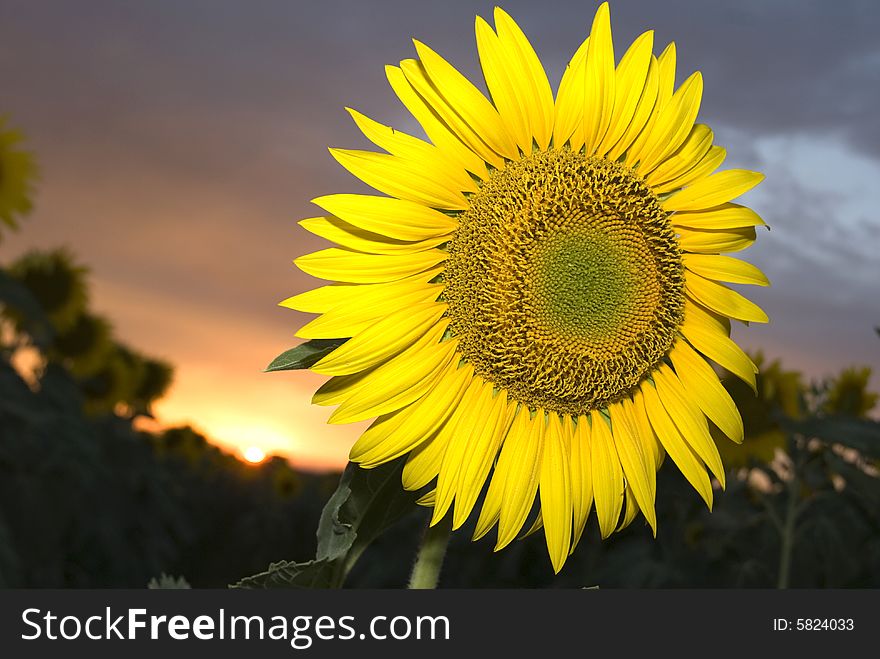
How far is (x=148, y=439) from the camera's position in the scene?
1155 centimetres

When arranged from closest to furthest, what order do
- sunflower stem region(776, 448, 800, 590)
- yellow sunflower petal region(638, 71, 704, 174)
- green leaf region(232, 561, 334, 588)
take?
1. green leaf region(232, 561, 334, 588)
2. yellow sunflower petal region(638, 71, 704, 174)
3. sunflower stem region(776, 448, 800, 590)

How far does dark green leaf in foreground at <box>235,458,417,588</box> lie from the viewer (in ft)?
4.18

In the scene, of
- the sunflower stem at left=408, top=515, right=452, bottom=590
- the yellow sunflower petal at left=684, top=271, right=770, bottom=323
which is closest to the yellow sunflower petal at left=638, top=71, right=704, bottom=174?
the yellow sunflower petal at left=684, top=271, right=770, bottom=323

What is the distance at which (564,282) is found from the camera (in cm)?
149

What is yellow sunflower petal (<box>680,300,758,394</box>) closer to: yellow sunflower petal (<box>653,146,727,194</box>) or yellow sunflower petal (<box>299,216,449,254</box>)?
yellow sunflower petal (<box>653,146,727,194</box>)

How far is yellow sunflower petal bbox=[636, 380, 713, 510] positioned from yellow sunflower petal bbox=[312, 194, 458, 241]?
1.54 feet

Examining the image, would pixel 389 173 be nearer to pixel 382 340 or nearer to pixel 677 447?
pixel 382 340

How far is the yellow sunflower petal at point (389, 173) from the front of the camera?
1.31 m

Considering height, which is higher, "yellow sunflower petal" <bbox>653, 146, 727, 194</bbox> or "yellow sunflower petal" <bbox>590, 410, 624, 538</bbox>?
"yellow sunflower petal" <bbox>653, 146, 727, 194</bbox>

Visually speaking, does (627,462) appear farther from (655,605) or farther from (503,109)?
(503,109)

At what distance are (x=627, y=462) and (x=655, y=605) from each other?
0.23 metres

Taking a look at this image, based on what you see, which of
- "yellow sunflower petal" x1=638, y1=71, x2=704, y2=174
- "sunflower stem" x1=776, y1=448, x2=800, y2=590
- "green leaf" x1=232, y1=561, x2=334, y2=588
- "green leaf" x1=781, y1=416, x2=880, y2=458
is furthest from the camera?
"sunflower stem" x1=776, y1=448, x2=800, y2=590

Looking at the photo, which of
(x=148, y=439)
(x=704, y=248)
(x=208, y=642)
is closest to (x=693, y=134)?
(x=704, y=248)

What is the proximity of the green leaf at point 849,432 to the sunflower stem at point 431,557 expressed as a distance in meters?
1.73
